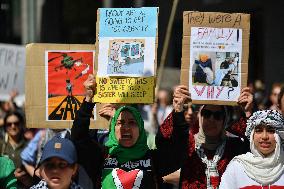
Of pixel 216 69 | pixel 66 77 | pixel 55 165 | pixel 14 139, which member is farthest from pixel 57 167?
pixel 14 139

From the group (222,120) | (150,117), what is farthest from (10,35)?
(222,120)

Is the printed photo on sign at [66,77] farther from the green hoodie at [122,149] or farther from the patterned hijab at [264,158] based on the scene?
the patterned hijab at [264,158]

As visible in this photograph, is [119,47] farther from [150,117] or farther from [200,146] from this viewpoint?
[150,117]

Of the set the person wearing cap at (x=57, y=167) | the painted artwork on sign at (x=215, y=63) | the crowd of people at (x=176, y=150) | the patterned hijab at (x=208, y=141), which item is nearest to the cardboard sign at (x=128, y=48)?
the crowd of people at (x=176, y=150)

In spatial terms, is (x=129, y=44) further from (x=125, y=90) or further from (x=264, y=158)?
(x=264, y=158)

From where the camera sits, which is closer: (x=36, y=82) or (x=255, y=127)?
(x=255, y=127)

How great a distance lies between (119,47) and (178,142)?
813 millimetres

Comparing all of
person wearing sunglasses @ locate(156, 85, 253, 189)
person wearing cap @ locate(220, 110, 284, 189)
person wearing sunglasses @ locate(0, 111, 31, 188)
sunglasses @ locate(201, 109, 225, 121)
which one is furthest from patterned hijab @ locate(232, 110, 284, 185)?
person wearing sunglasses @ locate(0, 111, 31, 188)

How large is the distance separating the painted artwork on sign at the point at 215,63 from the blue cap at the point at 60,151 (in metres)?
1.18

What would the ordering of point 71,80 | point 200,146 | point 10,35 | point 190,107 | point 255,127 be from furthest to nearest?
point 10,35, point 190,107, point 71,80, point 200,146, point 255,127

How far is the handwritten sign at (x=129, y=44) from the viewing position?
5.29 metres

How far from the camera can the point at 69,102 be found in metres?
5.55

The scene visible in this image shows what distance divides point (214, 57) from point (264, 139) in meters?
0.80

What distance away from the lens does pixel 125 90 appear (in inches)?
209
